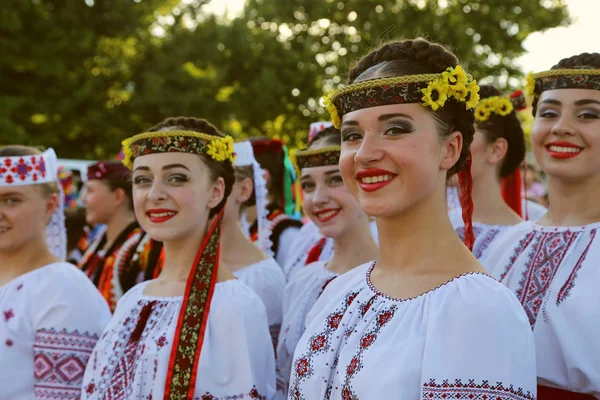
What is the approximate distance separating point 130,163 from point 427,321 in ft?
7.10

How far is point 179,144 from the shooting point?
134 inches

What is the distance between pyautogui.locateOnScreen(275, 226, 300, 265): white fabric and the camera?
217 inches

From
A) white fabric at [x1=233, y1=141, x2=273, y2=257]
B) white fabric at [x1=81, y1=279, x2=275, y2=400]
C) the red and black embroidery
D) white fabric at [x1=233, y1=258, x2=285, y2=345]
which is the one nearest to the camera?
the red and black embroidery

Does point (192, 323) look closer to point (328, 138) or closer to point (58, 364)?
point (58, 364)

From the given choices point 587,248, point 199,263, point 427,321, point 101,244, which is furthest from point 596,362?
point 101,244

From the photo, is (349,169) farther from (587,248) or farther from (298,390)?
(587,248)

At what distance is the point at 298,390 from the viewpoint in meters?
2.25

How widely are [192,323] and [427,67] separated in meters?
1.58

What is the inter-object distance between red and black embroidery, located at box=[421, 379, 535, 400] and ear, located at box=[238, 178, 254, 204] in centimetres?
281

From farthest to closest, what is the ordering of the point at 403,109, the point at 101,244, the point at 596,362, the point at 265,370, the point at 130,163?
the point at 101,244, the point at 130,163, the point at 265,370, the point at 596,362, the point at 403,109

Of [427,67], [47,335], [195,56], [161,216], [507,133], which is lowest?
[47,335]

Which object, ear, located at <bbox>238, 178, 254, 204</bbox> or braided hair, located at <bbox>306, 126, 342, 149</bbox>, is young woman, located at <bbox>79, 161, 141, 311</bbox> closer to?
ear, located at <bbox>238, 178, 254, 204</bbox>

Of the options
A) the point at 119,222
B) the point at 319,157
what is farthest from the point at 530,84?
the point at 119,222

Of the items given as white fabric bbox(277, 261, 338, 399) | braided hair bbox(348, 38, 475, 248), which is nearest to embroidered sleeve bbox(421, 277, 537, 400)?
braided hair bbox(348, 38, 475, 248)
